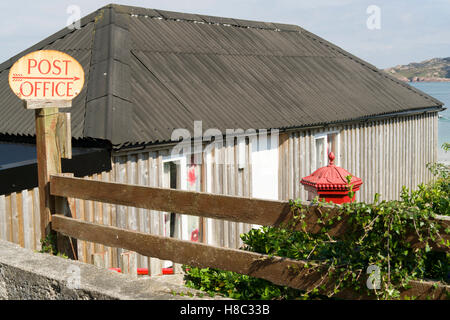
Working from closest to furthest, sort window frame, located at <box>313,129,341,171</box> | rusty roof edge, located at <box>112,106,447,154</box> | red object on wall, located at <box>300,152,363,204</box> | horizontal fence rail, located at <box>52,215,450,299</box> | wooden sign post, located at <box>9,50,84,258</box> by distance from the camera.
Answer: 1. horizontal fence rail, located at <box>52,215,450,299</box>
2. wooden sign post, located at <box>9,50,84,258</box>
3. red object on wall, located at <box>300,152,363,204</box>
4. rusty roof edge, located at <box>112,106,447,154</box>
5. window frame, located at <box>313,129,341,171</box>

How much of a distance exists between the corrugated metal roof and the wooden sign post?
1.36m

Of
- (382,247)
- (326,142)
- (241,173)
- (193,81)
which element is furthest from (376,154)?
(382,247)

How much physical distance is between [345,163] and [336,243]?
9388mm

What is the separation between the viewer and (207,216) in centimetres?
457

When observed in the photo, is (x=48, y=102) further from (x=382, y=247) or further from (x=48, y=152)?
(x=382, y=247)

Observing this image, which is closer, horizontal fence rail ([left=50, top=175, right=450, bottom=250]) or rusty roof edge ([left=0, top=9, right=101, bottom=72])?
horizontal fence rail ([left=50, top=175, right=450, bottom=250])

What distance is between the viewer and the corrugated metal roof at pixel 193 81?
830 cm

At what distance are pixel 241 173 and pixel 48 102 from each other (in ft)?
15.9

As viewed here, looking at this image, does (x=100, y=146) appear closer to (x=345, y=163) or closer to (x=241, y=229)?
(x=241, y=229)

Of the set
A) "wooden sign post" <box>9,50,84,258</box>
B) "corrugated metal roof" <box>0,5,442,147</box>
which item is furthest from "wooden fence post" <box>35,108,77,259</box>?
"corrugated metal roof" <box>0,5,442,147</box>

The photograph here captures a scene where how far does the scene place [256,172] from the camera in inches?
411

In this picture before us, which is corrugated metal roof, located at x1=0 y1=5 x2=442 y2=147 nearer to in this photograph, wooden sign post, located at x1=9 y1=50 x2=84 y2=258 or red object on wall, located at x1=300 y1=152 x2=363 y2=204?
wooden sign post, located at x1=9 y1=50 x2=84 y2=258

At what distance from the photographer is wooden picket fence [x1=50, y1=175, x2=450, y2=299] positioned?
13.2 ft

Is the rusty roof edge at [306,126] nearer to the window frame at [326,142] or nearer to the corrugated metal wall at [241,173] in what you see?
the corrugated metal wall at [241,173]
